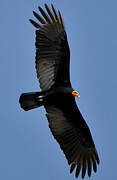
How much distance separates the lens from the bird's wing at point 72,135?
47.0 feet

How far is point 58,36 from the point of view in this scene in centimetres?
1450

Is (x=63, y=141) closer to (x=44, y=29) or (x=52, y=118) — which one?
(x=52, y=118)

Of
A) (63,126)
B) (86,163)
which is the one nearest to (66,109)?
(63,126)

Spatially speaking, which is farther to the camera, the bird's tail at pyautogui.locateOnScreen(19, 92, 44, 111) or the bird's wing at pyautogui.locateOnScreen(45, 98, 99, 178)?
the bird's wing at pyautogui.locateOnScreen(45, 98, 99, 178)

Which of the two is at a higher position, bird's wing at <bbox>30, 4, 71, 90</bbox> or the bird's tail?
bird's wing at <bbox>30, 4, 71, 90</bbox>

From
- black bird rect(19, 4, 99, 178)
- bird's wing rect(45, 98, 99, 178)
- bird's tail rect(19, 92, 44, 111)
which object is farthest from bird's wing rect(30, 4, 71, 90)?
bird's wing rect(45, 98, 99, 178)

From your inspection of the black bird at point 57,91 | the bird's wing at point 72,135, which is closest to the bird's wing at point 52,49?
the black bird at point 57,91

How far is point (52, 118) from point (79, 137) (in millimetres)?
1028

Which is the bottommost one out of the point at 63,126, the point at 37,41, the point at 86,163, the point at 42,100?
the point at 86,163

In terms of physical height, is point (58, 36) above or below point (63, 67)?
above

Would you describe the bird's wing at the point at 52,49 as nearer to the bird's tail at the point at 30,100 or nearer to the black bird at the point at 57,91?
the black bird at the point at 57,91

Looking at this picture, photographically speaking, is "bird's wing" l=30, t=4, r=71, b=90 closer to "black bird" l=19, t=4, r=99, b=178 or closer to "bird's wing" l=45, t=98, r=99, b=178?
"black bird" l=19, t=4, r=99, b=178

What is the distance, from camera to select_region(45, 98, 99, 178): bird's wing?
14.3 metres

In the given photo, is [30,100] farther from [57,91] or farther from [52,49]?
[52,49]
